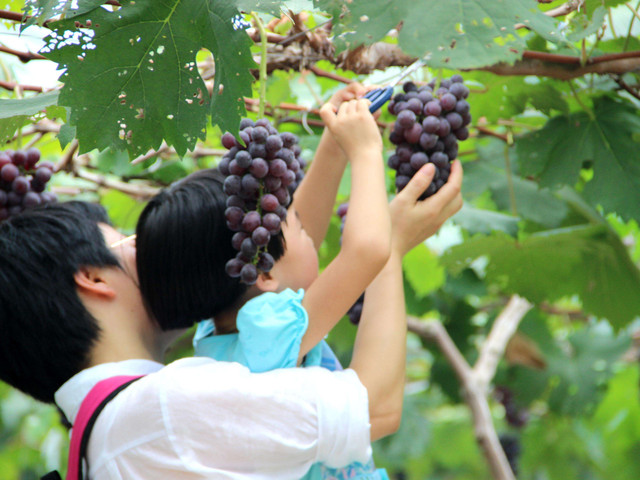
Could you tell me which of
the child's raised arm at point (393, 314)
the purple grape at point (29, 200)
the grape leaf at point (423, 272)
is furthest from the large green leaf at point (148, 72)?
the grape leaf at point (423, 272)

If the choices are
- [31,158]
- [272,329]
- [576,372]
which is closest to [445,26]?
[272,329]

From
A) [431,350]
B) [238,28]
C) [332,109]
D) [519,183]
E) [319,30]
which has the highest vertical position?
[238,28]

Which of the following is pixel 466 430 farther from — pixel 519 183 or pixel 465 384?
pixel 519 183

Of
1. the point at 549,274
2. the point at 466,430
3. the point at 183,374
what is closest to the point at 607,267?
the point at 549,274

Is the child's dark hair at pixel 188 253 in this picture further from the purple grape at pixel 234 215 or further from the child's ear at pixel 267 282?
the purple grape at pixel 234 215

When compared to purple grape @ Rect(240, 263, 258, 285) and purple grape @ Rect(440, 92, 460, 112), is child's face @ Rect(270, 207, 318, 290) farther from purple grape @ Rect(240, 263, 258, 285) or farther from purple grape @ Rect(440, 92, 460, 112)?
purple grape @ Rect(440, 92, 460, 112)

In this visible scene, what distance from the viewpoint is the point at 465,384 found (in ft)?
10.8

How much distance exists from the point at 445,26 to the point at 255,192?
0.43 metres

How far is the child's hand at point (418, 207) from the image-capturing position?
1.38 metres

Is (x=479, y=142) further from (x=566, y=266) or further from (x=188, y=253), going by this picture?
(x=188, y=253)

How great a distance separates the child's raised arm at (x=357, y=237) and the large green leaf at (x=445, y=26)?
1.00 ft

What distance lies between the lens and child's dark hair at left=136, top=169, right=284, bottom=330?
1424mm

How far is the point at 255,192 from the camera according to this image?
1.23 metres

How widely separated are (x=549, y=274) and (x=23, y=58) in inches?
69.2
